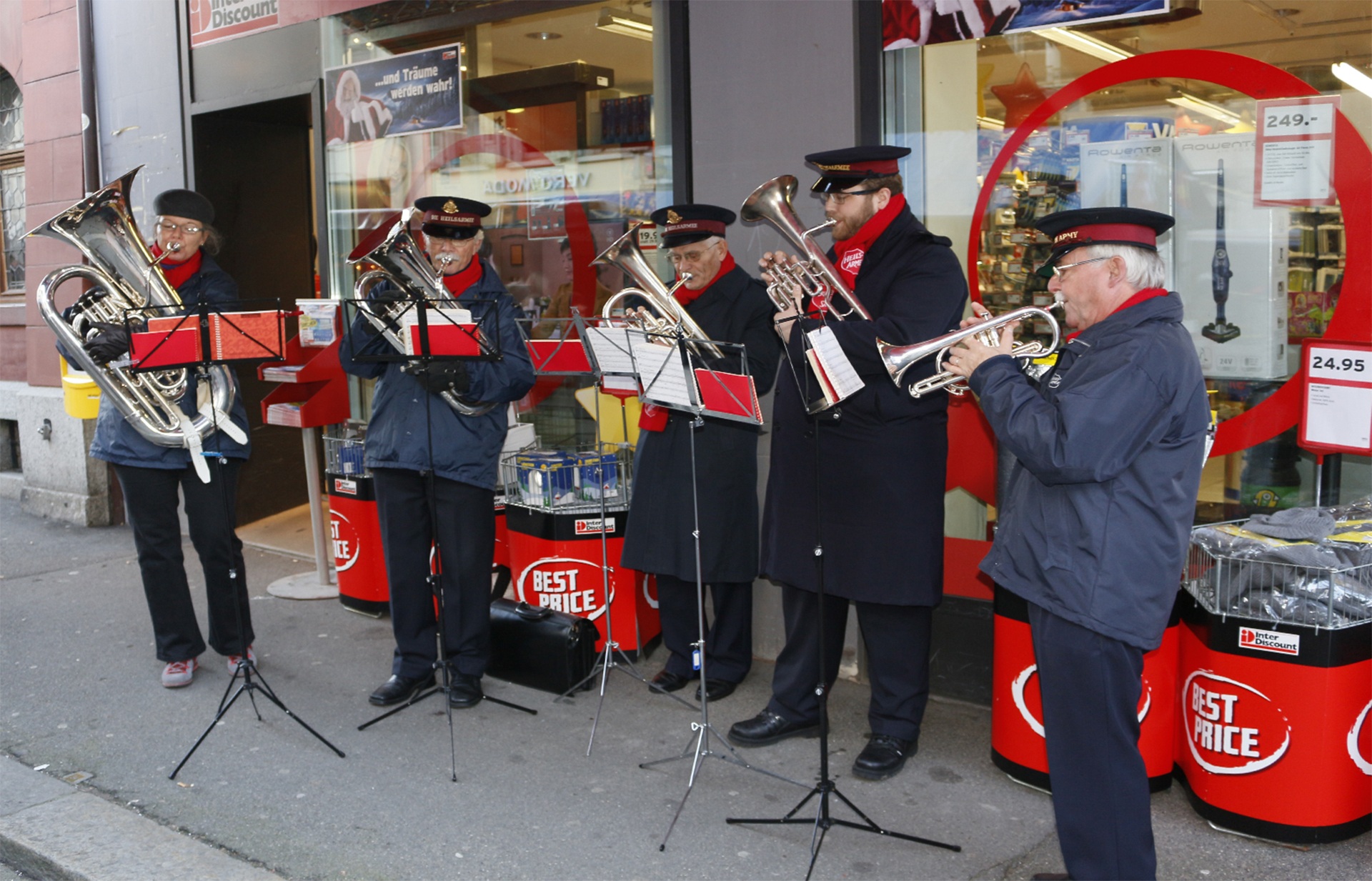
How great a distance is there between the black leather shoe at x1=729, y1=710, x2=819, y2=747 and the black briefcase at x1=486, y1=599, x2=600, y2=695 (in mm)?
841

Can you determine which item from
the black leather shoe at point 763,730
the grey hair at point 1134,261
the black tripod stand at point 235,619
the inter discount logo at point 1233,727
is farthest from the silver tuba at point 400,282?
the inter discount logo at point 1233,727

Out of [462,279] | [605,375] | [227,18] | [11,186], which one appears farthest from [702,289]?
[11,186]

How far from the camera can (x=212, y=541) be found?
5191 mm

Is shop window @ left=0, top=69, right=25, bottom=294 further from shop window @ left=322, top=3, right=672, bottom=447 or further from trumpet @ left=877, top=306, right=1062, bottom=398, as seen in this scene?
trumpet @ left=877, top=306, right=1062, bottom=398

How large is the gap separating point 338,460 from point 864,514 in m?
3.29

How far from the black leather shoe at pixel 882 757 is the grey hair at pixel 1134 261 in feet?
6.48

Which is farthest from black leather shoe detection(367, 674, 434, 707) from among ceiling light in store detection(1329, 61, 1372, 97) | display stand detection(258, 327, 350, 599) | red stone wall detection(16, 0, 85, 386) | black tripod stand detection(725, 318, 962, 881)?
red stone wall detection(16, 0, 85, 386)

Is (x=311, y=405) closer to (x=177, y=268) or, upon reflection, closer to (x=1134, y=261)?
(x=177, y=268)

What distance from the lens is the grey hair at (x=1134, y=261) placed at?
2.94m

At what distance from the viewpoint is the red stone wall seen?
8.44 metres

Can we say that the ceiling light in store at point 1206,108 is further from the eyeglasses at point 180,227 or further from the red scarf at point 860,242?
the eyeglasses at point 180,227

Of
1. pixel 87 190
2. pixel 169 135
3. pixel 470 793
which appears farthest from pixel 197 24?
pixel 470 793

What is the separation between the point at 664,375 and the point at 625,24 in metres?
2.76

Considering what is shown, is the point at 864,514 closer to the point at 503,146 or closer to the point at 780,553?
the point at 780,553
